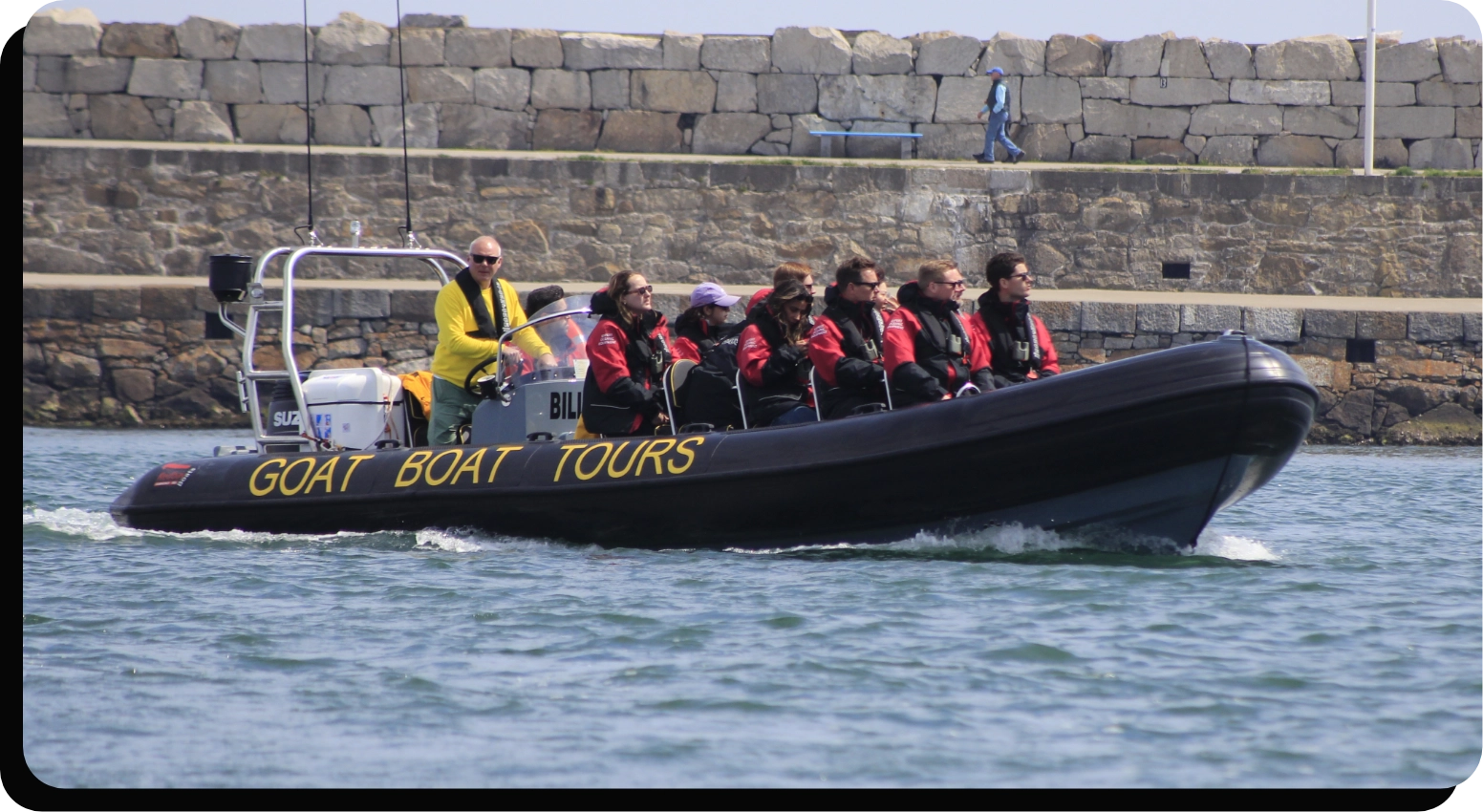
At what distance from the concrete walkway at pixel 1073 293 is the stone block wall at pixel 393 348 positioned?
0.17 meters

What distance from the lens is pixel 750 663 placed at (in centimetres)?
496

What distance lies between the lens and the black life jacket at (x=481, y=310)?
7578 mm

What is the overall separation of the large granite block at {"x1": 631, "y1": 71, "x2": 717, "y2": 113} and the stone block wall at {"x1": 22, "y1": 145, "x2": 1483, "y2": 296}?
1143 millimetres

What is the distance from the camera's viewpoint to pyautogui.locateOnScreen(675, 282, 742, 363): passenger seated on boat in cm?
724

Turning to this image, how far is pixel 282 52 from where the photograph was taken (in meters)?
16.2

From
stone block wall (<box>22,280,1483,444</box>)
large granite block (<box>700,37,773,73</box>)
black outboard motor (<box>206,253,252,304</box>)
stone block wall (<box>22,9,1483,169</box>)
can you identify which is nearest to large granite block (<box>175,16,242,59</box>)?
stone block wall (<box>22,9,1483,169</box>)

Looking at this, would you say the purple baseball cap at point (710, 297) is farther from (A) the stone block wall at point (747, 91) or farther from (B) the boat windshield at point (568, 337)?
(A) the stone block wall at point (747, 91)

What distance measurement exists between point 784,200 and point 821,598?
32.7ft

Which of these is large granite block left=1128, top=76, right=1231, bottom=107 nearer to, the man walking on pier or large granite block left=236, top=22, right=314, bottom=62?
the man walking on pier

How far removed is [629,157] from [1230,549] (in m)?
10.1

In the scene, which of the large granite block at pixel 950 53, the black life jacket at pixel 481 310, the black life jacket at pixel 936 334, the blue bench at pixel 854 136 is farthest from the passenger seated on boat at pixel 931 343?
the large granite block at pixel 950 53

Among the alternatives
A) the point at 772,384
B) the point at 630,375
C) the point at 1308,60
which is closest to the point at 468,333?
the point at 630,375
